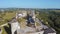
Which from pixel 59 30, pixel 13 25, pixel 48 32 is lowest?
pixel 59 30

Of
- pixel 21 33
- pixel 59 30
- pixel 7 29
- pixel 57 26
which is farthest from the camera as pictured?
pixel 57 26

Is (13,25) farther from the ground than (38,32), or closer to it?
farther from the ground

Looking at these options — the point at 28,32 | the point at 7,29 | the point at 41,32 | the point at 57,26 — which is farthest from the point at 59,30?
the point at 7,29

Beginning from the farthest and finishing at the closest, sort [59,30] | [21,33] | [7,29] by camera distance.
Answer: [59,30] → [7,29] → [21,33]

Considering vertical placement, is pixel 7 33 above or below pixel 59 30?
above

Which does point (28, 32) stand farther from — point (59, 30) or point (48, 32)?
point (59, 30)

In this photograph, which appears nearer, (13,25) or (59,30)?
(13,25)

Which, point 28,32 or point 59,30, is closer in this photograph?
point 28,32

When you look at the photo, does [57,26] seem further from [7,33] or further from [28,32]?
[7,33]

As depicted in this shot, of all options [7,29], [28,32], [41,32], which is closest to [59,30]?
[41,32]
